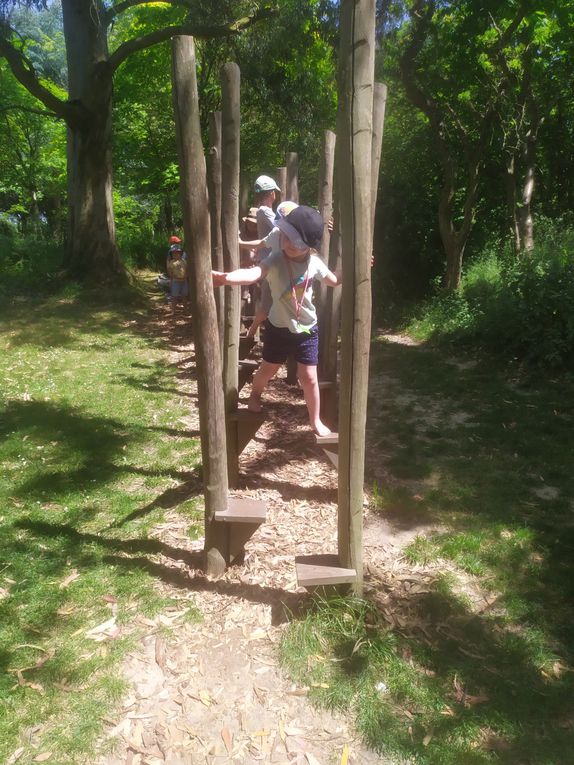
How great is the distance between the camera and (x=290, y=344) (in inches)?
163

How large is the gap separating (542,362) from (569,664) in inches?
209

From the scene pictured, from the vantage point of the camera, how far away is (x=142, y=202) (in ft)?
92.8

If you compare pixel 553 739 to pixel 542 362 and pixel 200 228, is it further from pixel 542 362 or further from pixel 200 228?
pixel 542 362

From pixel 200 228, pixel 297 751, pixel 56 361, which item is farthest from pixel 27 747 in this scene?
pixel 56 361

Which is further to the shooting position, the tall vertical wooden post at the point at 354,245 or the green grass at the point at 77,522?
the green grass at the point at 77,522

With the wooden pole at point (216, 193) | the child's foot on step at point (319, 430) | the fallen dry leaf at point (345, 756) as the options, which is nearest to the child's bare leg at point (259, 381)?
the wooden pole at point (216, 193)

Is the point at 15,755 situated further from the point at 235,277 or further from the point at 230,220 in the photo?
the point at 230,220

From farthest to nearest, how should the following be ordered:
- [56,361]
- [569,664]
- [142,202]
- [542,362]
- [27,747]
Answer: [142,202] < [56,361] < [542,362] < [569,664] < [27,747]

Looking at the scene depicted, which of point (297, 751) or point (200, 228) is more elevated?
point (200, 228)

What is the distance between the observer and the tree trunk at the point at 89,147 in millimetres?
A: 11688

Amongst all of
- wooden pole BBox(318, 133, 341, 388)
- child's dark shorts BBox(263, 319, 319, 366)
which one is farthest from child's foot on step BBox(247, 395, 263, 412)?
wooden pole BBox(318, 133, 341, 388)

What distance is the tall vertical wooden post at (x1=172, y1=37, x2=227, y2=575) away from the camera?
2723mm

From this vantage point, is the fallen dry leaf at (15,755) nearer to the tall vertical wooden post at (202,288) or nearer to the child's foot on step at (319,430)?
the tall vertical wooden post at (202,288)

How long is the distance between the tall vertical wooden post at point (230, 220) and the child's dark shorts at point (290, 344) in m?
0.27
